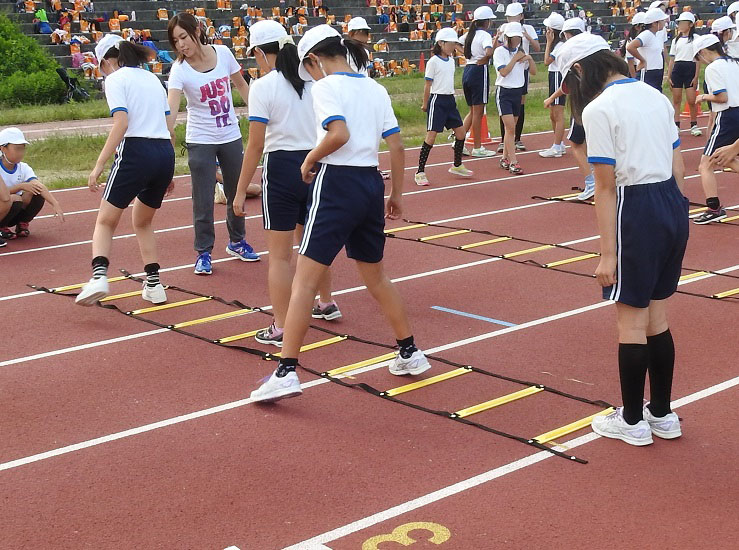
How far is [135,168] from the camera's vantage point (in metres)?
7.97

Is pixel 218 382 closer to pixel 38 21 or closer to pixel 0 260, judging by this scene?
pixel 0 260

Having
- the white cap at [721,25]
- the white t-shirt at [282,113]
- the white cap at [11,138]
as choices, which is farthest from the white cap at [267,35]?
the white cap at [721,25]

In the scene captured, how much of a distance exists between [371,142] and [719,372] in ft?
8.75

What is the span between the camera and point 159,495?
480 centimetres

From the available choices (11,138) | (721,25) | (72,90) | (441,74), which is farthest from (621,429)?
(72,90)

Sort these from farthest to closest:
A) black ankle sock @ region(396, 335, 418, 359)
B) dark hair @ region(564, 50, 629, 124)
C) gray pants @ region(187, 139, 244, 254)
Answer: gray pants @ region(187, 139, 244, 254), black ankle sock @ region(396, 335, 418, 359), dark hair @ region(564, 50, 629, 124)

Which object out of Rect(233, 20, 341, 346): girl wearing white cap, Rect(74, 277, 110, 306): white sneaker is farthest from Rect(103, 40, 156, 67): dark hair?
Rect(74, 277, 110, 306): white sneaker

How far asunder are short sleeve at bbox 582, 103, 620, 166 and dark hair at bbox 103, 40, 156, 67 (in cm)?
438

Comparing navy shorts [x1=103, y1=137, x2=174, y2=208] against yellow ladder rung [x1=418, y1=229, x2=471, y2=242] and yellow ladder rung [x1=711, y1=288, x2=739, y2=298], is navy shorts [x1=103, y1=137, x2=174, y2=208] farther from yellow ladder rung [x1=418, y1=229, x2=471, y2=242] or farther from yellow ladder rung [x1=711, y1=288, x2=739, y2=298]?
yellow ladder rung [x1=711, y1=288, x2=739, y2=298]

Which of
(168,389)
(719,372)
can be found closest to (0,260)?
(168,389)

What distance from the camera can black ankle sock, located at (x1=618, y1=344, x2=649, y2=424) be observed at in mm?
5098

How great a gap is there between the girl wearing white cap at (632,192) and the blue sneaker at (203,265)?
15.8 feet

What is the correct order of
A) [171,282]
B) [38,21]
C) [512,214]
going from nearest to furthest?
[171,282] → [512,214] → [38,21]

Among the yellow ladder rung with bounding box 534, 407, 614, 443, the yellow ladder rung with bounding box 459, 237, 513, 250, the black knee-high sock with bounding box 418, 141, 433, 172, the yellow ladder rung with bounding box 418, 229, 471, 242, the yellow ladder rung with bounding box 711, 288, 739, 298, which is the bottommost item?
the yellow ladder rung with bounding box 711, 288, 739, 298
